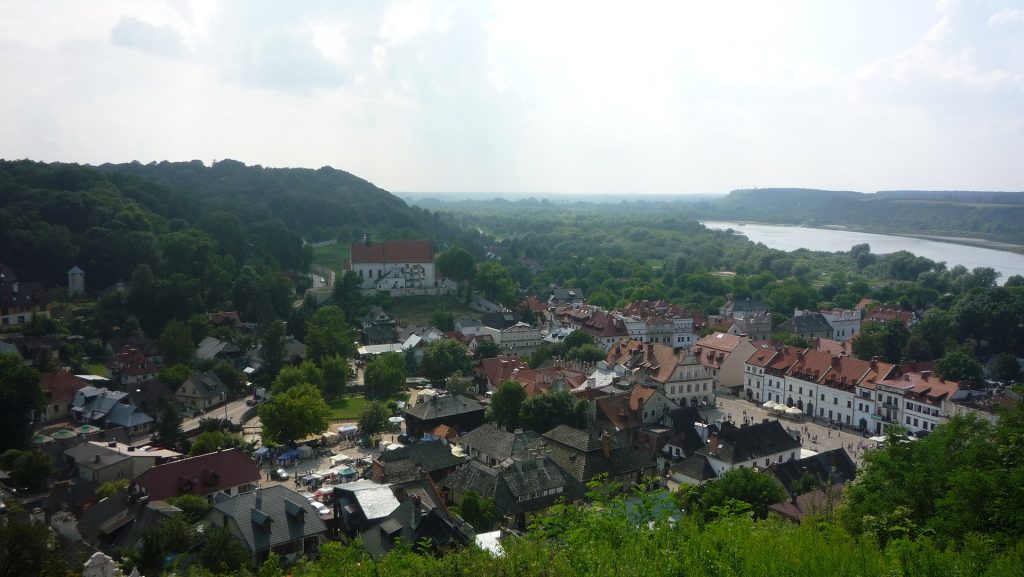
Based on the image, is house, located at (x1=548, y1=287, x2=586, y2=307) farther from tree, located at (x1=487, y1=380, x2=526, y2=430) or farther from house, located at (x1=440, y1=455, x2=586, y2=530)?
house, located at (x1=440, y1=455, x2=586, y2=530)

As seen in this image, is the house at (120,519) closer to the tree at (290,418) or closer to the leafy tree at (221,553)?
the leafy tree at (221,553)

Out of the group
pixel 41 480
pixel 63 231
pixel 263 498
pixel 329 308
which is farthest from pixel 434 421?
pixel 63 231

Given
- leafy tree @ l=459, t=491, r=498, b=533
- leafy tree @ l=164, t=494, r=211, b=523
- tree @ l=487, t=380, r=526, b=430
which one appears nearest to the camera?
leafy tree @ l=459, t=491, r=498, b=533

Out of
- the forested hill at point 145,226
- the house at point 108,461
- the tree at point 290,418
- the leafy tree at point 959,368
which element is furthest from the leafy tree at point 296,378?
the leafy tree at point 959,368

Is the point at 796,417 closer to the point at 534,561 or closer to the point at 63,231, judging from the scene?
the point at 534,561

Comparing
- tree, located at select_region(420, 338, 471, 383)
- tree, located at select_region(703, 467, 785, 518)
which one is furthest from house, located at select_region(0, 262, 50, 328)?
tree, located at select_region(703, 467, 785, 518)

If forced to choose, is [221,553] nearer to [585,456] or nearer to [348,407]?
[585,456]

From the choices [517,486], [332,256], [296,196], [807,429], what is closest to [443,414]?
[517,486]
